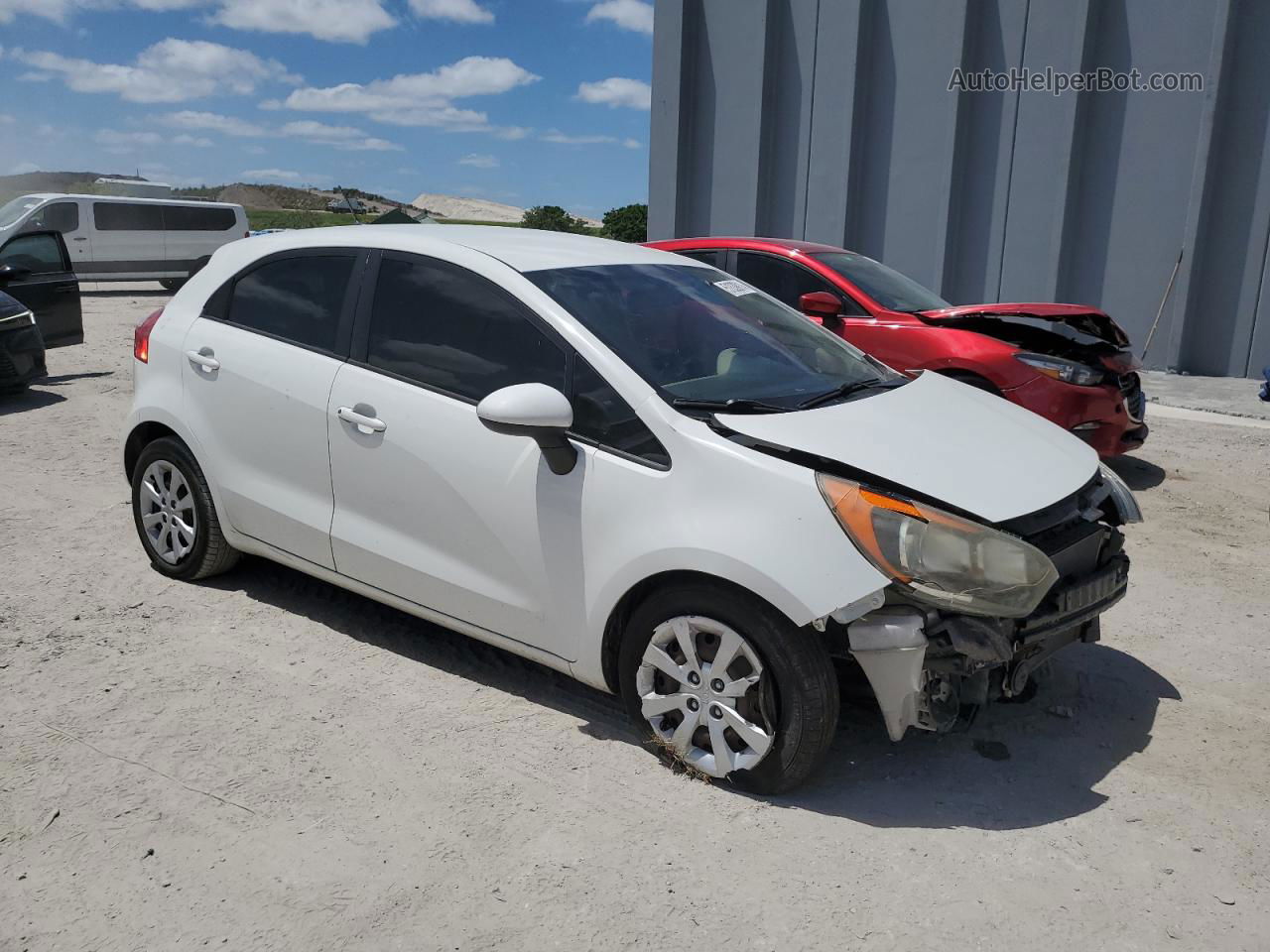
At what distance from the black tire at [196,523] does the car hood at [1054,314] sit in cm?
474

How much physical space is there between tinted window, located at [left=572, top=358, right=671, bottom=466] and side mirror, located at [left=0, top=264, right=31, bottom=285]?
30.7ft

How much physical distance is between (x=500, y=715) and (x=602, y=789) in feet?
2.02

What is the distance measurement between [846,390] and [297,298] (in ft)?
7.48

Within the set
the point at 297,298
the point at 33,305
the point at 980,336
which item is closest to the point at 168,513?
the point at 297,298

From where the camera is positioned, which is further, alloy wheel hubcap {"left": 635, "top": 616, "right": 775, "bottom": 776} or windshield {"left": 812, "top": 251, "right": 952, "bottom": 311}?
windshield {"left": 812, "top": 251, "right": 952, "bottom": 311}

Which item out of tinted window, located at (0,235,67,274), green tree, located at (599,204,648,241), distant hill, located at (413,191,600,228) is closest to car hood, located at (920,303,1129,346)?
tinted window, located at (0,235,67,274)

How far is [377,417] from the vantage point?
3.88 m

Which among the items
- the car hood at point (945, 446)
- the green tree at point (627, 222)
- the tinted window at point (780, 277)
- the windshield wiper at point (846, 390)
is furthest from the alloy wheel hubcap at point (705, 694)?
the green tree at point (627, 222)

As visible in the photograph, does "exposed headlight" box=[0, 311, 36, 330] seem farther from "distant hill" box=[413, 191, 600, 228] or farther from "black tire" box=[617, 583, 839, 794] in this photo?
"distant hill" box=[413, 191, 600, 228]

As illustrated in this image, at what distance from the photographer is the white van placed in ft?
73.0

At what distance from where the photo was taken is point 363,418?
390 cm

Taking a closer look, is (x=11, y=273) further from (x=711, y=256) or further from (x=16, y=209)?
(x=16, y=209)

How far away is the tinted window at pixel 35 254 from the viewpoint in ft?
36.6

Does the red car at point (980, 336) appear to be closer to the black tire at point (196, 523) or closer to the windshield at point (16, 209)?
the black tire at point (196, 523)
